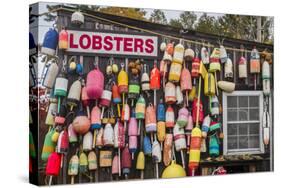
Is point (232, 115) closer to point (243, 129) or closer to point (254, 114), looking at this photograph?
point (243, 129)

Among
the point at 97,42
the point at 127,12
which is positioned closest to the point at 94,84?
the point at 97,42

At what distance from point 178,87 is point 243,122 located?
1.39 metres

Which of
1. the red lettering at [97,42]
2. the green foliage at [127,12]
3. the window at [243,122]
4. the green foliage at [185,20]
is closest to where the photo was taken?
the red lettering at [97,42]

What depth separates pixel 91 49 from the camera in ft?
31.1

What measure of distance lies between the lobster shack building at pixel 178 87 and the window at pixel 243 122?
16 millimetres

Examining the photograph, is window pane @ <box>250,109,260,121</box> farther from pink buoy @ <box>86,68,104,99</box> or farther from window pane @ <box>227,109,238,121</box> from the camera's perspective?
pink buoy @ <box>86,68,104,99</box>

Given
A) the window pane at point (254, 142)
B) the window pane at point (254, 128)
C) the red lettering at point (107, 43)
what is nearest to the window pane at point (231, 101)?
the window pane at point (254, 128)

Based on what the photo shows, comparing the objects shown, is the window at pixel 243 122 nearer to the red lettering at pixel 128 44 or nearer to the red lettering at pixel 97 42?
the red lettering at pixel 128 44

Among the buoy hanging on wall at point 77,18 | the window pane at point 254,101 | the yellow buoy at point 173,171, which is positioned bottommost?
the yellow buoy at point 173,171

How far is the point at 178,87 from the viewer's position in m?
10.1

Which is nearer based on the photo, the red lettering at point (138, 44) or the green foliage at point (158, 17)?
the red lettering at point (138, 44)

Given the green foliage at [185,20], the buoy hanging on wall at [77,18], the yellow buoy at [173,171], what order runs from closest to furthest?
the buoy hanging on wall at [77,18] < the yellow buoy at [173,171] < the green foliage at [185,20]

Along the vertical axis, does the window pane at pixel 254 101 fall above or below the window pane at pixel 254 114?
above

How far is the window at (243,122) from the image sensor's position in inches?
414
